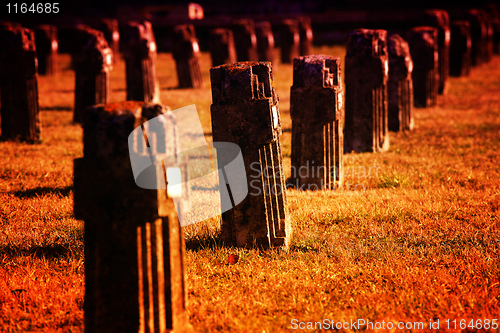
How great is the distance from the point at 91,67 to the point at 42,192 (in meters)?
3.63

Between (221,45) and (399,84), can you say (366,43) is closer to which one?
(399,84)

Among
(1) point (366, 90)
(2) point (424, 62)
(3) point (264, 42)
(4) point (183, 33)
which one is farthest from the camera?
(3) point (264, 42)

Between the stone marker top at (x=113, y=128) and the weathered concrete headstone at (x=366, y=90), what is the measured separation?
4.97 m

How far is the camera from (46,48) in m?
15.1

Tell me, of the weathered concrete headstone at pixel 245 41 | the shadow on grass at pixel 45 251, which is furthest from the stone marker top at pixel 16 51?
the weathered concrete headstone at pixel 245 41

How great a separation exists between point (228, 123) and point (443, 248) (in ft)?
6.18

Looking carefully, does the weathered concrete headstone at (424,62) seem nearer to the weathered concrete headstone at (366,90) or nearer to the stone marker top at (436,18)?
the stone marker top at (436,18)

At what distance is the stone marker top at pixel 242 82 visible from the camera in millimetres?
3740

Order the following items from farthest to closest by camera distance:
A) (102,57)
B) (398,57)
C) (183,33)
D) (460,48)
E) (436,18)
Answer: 1. (460,48)
2. (436,18)
3. (183,33)
4. (102,57)
5. (398,57)

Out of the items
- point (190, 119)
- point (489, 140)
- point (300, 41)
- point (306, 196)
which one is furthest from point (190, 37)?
point (306, 196)

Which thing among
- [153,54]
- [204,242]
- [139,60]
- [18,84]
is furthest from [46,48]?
[204,242]

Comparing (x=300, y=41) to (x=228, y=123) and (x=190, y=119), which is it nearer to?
(x=190, y=119)

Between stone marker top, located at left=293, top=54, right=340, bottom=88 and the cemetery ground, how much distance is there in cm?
112

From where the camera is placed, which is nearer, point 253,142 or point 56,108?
point 253,142
